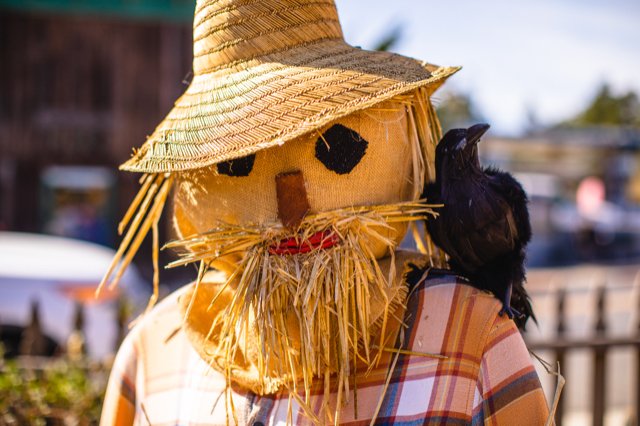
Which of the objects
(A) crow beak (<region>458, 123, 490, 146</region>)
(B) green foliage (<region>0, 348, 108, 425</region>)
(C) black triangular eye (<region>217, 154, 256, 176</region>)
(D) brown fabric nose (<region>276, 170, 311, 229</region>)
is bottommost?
(B) green foliage (<region>0, 348, 108, 425</region>)

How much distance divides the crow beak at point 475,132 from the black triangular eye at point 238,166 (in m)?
0.52

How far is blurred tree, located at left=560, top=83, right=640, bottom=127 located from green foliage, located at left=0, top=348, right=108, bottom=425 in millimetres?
28838

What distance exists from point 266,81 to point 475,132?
1.70 feet

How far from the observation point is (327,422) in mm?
1472

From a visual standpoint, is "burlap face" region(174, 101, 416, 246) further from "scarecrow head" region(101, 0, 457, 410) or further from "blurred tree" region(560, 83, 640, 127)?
"blurred tree" region(560, 83, 640, 127)

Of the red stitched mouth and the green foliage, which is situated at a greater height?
the red stitched mouth

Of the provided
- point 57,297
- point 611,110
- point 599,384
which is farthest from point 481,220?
point 611,110

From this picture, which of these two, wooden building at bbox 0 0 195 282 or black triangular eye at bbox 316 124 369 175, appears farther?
wooden building at bbox 0 0 195 282

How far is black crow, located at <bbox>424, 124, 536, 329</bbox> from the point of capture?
1485 mm

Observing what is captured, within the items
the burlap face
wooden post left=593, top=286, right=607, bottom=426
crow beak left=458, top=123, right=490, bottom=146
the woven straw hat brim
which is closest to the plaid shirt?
the burlap face

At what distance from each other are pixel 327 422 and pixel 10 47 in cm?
1187

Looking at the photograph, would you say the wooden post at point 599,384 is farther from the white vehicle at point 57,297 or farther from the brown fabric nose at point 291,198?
the white vehicle at point 57,297

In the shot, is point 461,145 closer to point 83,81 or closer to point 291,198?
point 291,198

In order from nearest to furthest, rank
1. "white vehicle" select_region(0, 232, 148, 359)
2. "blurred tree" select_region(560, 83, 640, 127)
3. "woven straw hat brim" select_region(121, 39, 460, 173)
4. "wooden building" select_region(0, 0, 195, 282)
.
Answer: "woven straw hat brim" select_region(121, 39, 460, 173), "white vehicle" select_region(0, 232, 148, 359), "wooden building" select_region(0, 0, 195, 282), "blurred tree" select_region(560, 83, 640, 127)
